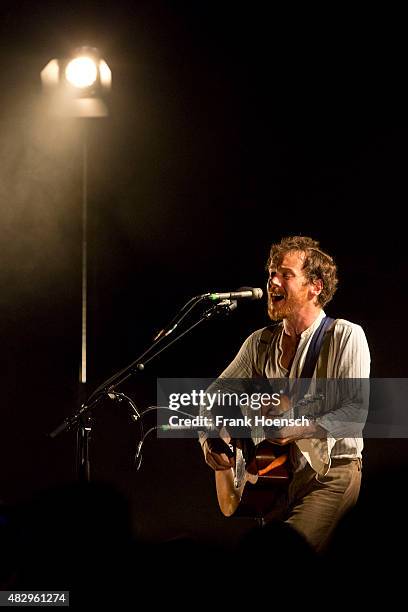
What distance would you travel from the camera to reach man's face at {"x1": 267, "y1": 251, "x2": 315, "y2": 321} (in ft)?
10.3

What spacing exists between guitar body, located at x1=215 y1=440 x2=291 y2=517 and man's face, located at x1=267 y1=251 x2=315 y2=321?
623mm

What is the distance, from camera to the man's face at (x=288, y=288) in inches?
124

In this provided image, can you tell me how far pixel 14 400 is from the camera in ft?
12.3

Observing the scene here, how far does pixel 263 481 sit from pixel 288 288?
0.86 metres

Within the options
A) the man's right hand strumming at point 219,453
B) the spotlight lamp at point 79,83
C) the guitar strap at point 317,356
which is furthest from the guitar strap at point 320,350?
the spotlight lamp at point 79,83

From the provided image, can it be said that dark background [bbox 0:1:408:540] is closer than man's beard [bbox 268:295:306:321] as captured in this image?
No

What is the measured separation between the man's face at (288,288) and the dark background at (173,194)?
0.75ft

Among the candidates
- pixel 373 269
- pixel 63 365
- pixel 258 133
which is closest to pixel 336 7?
pixel 258 133

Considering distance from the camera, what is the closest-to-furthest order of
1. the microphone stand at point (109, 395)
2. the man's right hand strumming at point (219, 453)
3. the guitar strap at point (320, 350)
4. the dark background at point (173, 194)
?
the microphone stand at point (109, 395), the guitar strap at point (320, 350), the man's right hand strumming at point (219, 453), the dark background at point (173, 194)

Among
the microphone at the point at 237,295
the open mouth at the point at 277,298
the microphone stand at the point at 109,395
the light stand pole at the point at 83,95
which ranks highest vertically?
the light stand pole at the point at 83,95

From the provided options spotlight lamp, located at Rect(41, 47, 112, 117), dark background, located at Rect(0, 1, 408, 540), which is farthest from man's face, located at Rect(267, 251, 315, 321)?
spotlight lamp, located at Rect(41, 47, 112, 117)

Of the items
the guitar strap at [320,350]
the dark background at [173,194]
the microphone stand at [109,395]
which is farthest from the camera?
the dark background at [173,194]

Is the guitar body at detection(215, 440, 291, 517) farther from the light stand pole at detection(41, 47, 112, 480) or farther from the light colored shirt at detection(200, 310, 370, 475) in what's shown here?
the light stand pole at detection(41, 47, 112, 480)

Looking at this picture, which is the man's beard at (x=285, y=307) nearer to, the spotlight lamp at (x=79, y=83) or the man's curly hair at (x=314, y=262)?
the man's curly hair at (x=314, y=262)
